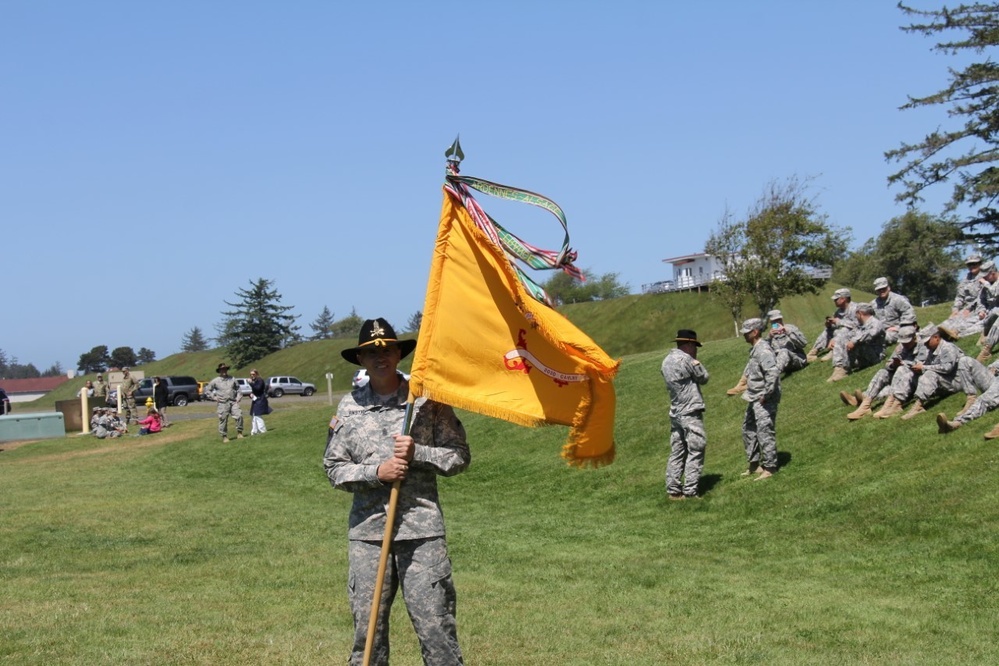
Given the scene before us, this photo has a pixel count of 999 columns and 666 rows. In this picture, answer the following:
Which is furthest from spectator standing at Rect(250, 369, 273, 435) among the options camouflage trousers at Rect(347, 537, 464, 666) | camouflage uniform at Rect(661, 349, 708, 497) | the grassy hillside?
the grassy hillside

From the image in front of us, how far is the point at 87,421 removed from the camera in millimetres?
42906

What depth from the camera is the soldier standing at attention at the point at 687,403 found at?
650 inches

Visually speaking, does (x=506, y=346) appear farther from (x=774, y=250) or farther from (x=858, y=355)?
(x=774, y=250)

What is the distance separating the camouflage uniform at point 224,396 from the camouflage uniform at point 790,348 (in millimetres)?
16027

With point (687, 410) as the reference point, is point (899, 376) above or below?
above

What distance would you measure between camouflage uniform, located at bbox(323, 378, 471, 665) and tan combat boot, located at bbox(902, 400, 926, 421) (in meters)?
12.8

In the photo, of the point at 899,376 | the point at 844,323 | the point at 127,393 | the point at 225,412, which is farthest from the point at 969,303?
the point at 127,393

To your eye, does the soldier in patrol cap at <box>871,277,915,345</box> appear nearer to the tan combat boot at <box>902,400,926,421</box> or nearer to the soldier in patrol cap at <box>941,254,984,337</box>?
the soldier in patrol cap at <box>941,254,984,337</box>

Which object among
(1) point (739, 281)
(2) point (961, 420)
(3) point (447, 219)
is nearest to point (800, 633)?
(3) point (447, 219)

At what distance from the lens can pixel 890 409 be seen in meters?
18.4

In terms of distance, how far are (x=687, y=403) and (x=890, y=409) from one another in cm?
398

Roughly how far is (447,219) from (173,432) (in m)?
33.9

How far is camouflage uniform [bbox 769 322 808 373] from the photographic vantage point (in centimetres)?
2400

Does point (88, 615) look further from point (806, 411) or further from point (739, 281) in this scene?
point (739, 281)
